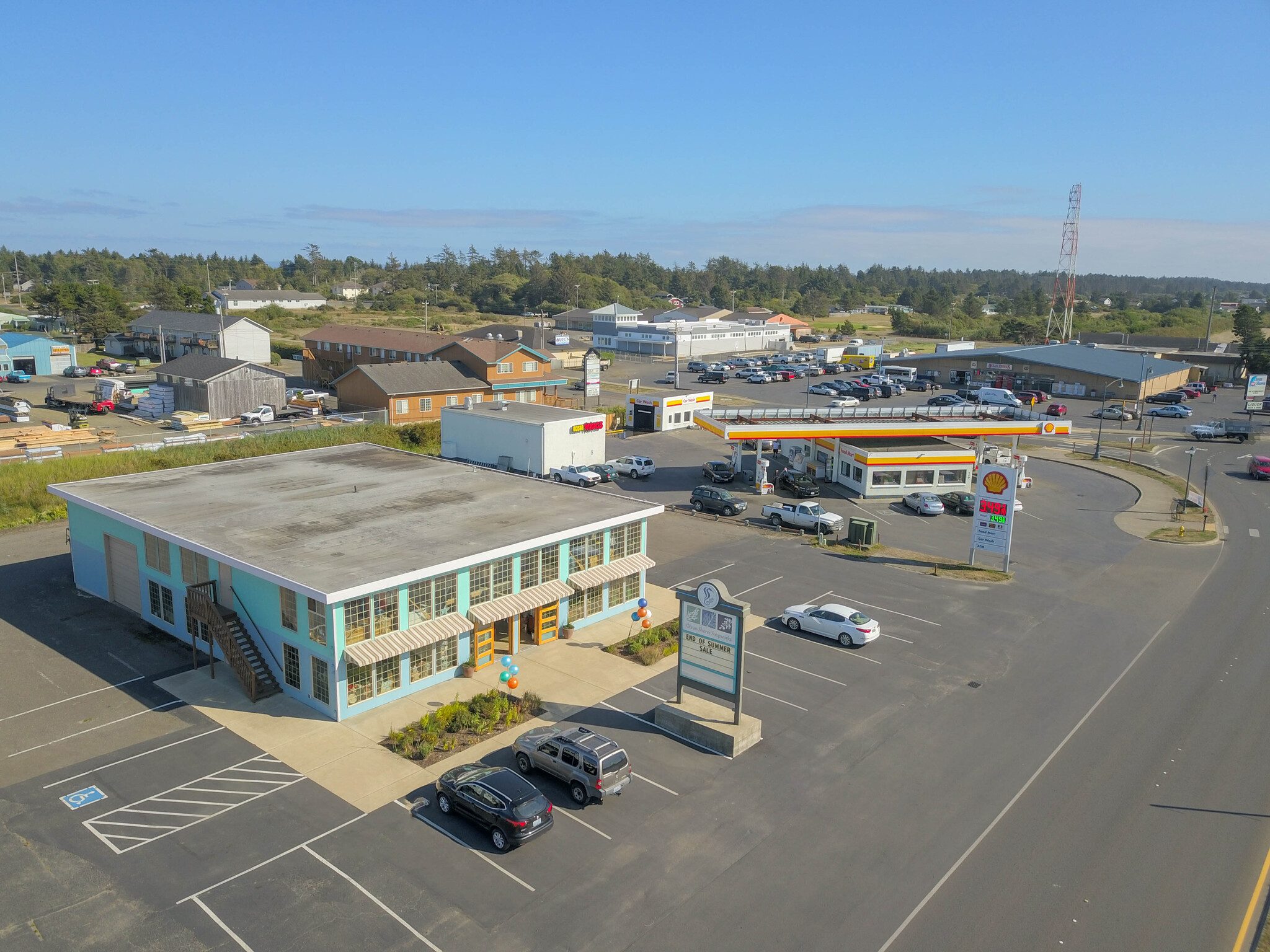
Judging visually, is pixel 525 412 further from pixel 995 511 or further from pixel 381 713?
pixel 381 713

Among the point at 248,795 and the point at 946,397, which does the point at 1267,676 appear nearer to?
the point at 248,795

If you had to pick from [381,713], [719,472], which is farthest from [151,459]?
[719,472]

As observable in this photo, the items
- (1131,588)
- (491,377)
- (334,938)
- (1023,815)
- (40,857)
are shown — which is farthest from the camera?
(491,377)

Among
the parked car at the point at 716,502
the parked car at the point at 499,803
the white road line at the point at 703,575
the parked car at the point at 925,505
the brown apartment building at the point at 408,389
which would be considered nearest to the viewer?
the parked car at the point at 499,803

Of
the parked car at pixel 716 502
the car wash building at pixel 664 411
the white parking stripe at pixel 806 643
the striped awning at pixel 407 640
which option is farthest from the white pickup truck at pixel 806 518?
the car wash building at pixel 664 411

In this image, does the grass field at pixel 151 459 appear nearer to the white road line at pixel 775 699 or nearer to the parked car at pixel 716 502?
the parked car at pixel 716 502

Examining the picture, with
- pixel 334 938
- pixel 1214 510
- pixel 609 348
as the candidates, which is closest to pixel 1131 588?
pixel 1214 510
